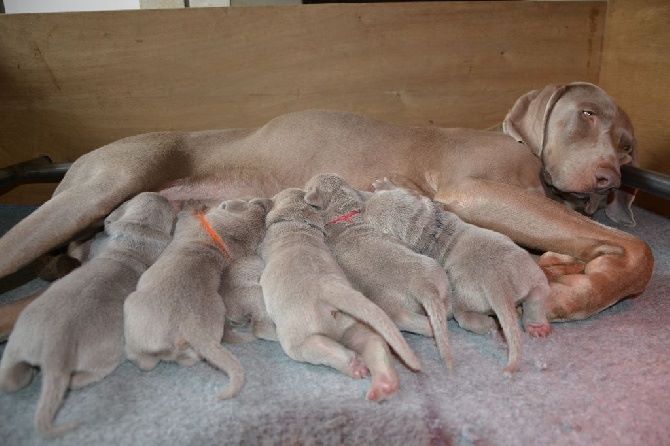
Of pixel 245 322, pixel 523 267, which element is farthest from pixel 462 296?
pixel 245 322

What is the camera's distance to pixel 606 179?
2426 mm

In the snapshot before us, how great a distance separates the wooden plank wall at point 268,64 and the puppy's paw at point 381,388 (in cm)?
216

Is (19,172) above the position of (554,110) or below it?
below

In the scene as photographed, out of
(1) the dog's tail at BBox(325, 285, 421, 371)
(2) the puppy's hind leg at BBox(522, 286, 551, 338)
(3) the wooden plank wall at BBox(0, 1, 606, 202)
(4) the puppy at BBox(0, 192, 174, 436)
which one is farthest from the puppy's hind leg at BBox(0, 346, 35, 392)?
(3) the wooden plank wall at BBox(0, 1, 606, 202)

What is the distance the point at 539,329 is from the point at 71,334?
4.35 feet

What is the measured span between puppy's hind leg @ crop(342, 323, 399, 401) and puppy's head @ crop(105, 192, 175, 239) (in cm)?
90

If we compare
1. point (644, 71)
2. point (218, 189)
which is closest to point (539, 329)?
point (218, 189)

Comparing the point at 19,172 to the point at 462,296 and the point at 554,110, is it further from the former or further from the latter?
the point at 554,110

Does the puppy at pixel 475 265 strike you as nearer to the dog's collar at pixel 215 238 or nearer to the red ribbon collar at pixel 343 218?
the red ribbon collar at pixel 343 218

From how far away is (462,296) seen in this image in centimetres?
177

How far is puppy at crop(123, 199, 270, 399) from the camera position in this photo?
1.49 metres

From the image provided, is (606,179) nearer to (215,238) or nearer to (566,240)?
(566,240)

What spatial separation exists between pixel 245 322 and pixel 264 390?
0.34 metres

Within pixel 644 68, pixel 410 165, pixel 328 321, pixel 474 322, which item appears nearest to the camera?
pixel 328 321
